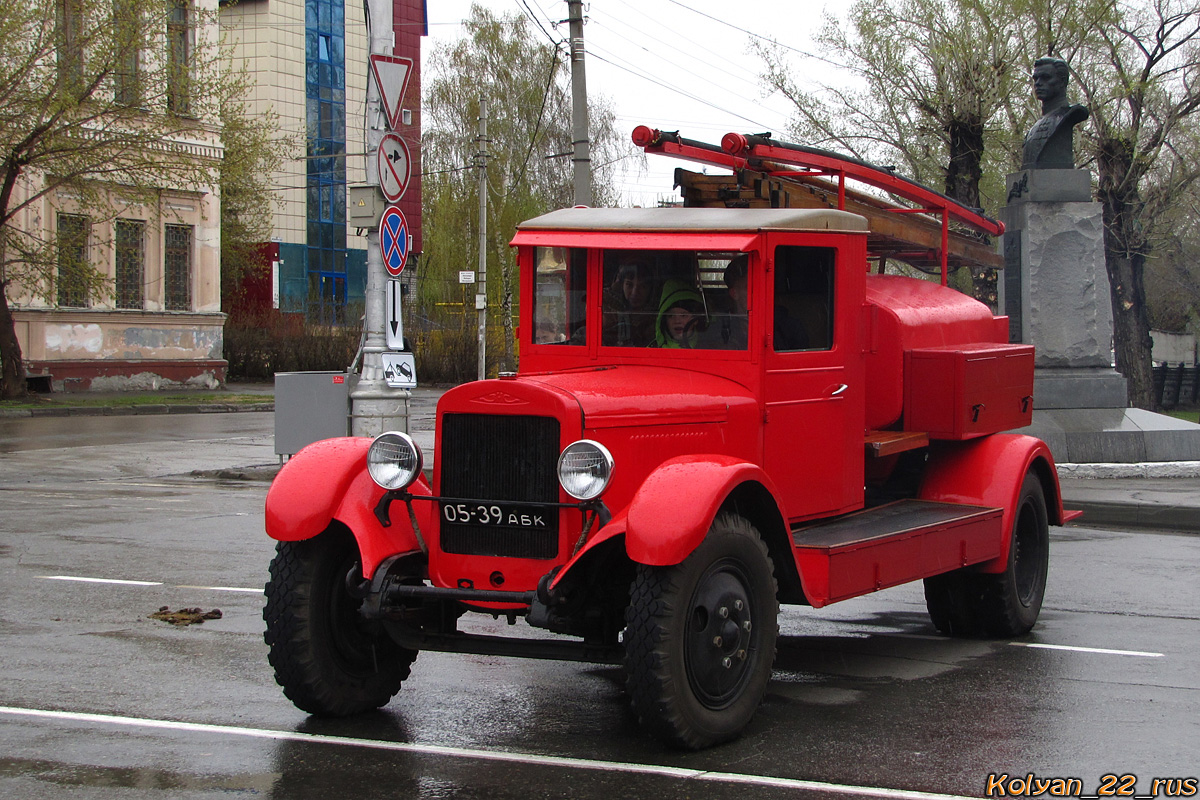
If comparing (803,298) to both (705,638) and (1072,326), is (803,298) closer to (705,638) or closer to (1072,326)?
(705,638)

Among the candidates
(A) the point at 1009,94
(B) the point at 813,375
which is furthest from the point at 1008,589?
(A) the point at 1009,94

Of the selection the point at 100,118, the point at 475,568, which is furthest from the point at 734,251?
the point at 100,118

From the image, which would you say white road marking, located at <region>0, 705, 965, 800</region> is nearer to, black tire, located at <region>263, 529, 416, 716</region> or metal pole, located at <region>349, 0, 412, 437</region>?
black tire, located at <region>263, 529, 416, 716</region>

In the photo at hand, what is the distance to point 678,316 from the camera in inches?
247

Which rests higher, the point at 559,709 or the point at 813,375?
the point at 813,375

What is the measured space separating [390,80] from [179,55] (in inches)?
875

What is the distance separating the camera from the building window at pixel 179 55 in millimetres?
29844

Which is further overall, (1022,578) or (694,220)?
(1022,578)

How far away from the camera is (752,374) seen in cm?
613

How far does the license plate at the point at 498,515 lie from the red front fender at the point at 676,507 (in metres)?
0.42

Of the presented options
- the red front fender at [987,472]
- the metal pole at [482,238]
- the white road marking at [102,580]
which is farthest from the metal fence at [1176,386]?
the white road marking at [102,580]

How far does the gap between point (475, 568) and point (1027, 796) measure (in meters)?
2.32

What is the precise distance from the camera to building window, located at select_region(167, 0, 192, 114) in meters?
29.8

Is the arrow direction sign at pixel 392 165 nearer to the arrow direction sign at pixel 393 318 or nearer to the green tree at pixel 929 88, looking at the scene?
the arrow direction sign at pixel 393 318
